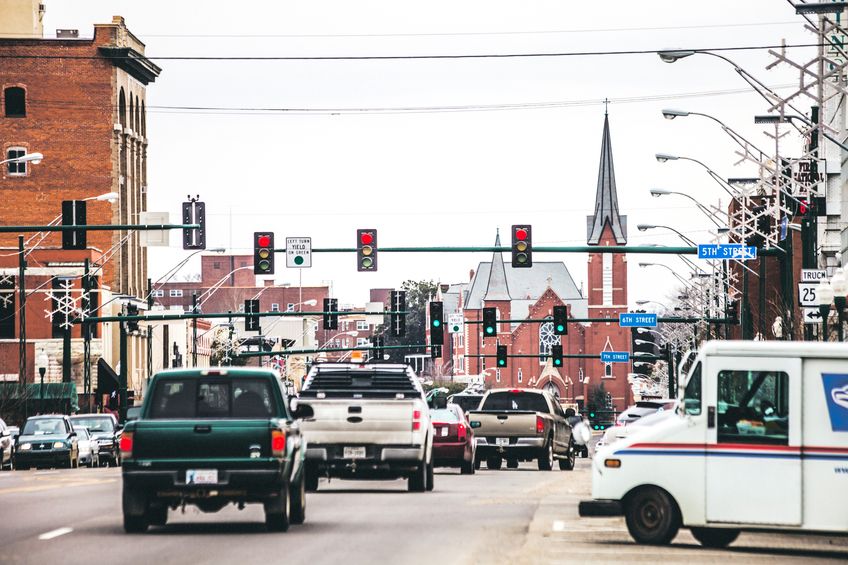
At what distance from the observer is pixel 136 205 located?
9706cm

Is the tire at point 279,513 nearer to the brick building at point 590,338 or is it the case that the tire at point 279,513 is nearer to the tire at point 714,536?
the tire at point 714,536

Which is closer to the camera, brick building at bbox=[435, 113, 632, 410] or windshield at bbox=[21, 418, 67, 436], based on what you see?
windshield at bbox=[21, 418, 67, 436]

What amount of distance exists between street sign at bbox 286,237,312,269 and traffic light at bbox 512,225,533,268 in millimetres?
8415

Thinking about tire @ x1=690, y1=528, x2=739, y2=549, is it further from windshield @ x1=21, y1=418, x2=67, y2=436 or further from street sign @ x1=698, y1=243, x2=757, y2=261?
windshield @ x1=21, y1=418, x2=67, y2=436

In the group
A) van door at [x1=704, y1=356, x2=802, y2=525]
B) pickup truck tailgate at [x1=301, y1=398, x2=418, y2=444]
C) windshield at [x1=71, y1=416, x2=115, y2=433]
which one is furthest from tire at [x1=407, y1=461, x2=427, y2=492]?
windshield at [x1=71, y1=416, x2=115, y2=433]

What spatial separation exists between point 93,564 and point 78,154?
79174mm

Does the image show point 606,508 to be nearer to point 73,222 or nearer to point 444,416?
point 444,416

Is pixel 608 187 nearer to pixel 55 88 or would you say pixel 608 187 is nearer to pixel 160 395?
pixel 55 88

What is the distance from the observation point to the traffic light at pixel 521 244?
1550 inches

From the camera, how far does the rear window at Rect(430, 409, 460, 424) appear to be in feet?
106

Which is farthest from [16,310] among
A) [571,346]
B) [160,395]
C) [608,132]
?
[571,346]

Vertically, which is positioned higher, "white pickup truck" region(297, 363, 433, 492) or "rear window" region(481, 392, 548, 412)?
"white pickup truck" region(297, 363, 433, 492)

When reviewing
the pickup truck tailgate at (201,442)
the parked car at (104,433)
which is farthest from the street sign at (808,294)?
the parked car at (104,433)

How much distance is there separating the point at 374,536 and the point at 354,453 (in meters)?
7.75
